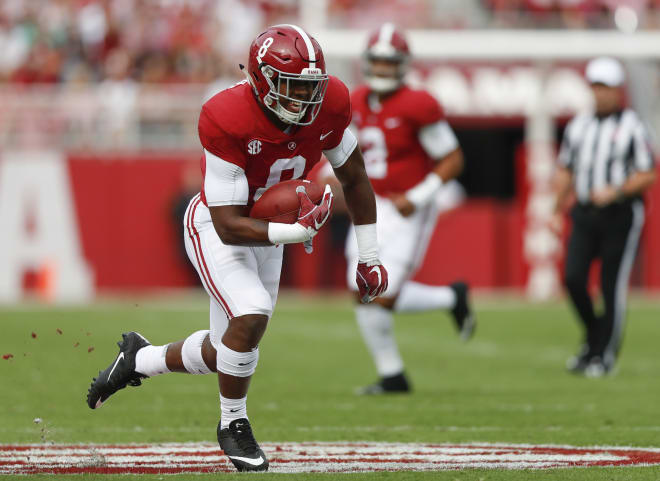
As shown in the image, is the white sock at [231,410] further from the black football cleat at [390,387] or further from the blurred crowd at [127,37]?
the blurred crowd at [127,37]

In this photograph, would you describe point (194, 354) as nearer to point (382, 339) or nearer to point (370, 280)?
point (370, 280)

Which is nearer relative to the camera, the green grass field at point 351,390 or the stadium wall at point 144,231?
the green grass field at point 351,390

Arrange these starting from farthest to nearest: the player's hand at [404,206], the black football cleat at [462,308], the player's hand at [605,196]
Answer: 1. the player's hand at [605,196]
2. the black football cleat at [462,308]
3. the player's hand at [404,206]

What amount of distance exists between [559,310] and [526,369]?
488cm

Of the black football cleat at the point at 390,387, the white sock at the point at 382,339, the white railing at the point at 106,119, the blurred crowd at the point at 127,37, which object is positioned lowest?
the white railing at the point at 106,119

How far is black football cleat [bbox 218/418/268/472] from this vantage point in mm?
4512

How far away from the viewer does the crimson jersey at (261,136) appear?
4.58 meters

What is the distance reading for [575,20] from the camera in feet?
51.7

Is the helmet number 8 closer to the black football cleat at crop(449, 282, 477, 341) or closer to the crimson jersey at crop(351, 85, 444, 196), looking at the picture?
Result: the crimson jersey at crop(351, 85, 444, 196)

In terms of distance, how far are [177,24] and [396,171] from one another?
35.1 ft

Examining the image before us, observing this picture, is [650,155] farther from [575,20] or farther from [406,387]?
[575,20]

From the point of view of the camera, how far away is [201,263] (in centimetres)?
485

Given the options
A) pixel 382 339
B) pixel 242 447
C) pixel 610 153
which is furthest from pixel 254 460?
pixel 610 153

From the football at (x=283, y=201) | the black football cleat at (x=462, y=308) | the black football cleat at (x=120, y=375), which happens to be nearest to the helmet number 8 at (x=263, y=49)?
the football at (x=283, y=201)
